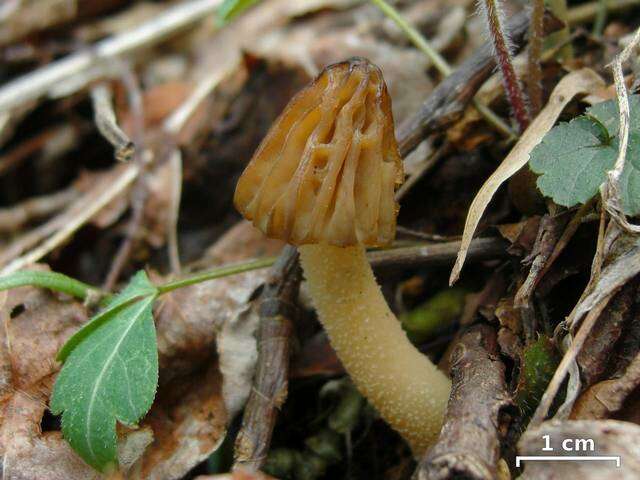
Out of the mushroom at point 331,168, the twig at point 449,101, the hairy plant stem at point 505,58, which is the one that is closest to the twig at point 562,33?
the twig at point 449,101

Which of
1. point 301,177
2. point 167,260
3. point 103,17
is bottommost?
point 167,260

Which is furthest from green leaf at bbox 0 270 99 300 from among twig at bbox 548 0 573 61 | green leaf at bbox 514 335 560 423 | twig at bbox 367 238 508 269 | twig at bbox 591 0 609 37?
twig at bbox 591 0 609 37

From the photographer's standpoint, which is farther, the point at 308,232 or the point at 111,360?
the point at 111,360

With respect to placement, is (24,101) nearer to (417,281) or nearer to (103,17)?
(103,17)

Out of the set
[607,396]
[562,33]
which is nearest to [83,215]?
[562,33]

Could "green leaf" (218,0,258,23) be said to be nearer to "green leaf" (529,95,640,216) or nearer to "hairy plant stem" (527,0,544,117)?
"hairy plant stem" (527,0,544,117)

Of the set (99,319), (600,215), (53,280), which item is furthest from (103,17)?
(600,215)

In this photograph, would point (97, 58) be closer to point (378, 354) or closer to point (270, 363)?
point (270, 363)
